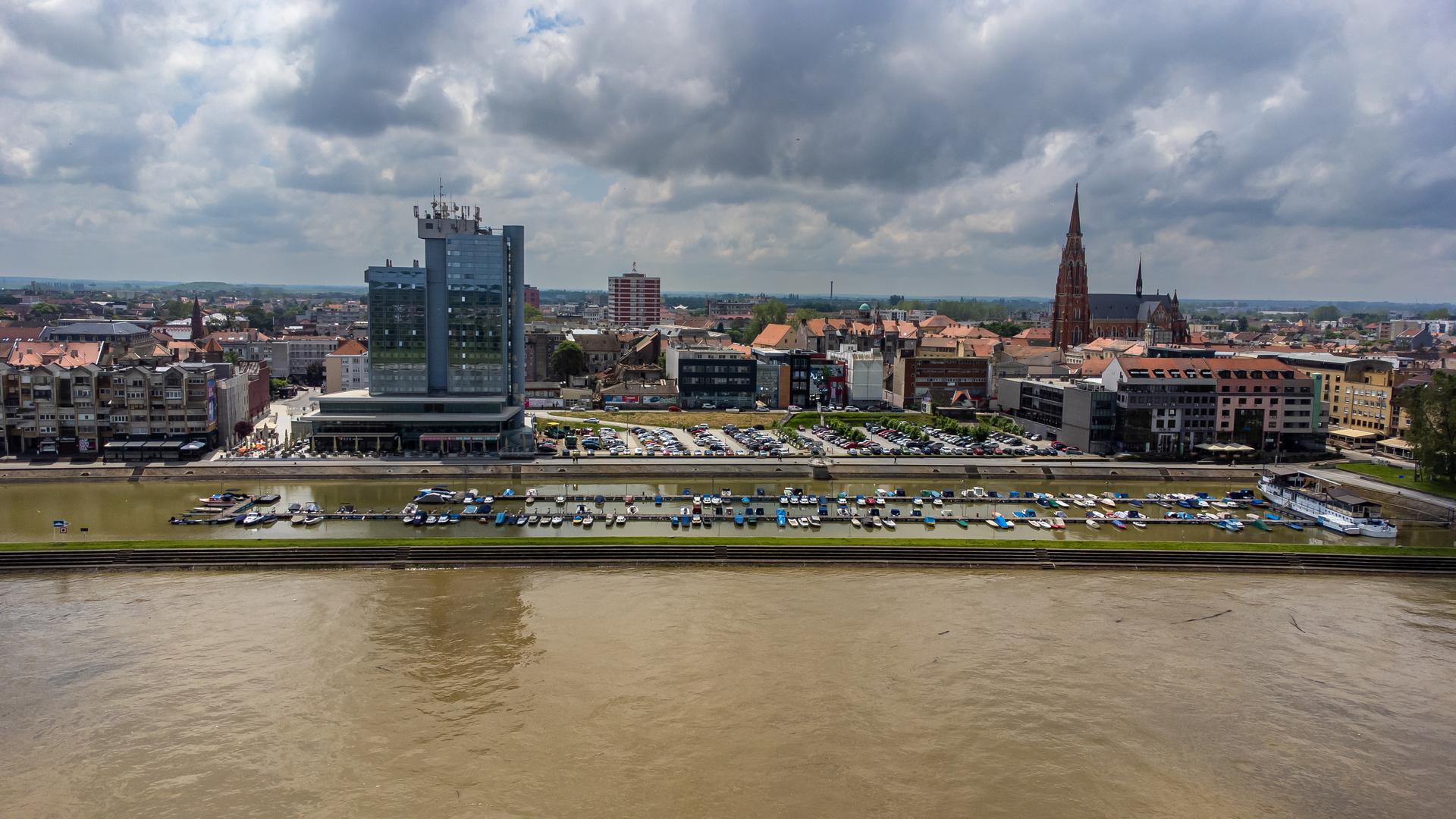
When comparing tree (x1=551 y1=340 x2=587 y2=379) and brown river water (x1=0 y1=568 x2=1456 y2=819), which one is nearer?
brown river water (x1=0 y1=568 x2=1456 y2=819)

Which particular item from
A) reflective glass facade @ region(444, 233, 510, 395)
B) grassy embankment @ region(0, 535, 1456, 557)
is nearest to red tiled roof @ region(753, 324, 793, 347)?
reflective glass facade @ region(444, 233, 510, 395)

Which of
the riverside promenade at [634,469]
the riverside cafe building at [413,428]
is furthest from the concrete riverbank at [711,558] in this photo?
the riverside cafe building at [413,428]

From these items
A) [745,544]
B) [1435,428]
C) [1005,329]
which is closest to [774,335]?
[1005,329]

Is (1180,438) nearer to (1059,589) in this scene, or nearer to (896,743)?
(1059,589)

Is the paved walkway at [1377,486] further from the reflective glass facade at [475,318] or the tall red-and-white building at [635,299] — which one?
the tall red-and-white building at [635,299]

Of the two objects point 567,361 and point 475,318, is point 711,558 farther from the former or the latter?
point 567,361

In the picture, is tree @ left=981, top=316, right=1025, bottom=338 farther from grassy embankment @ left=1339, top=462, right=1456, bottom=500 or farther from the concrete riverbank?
the concrete riverbank
